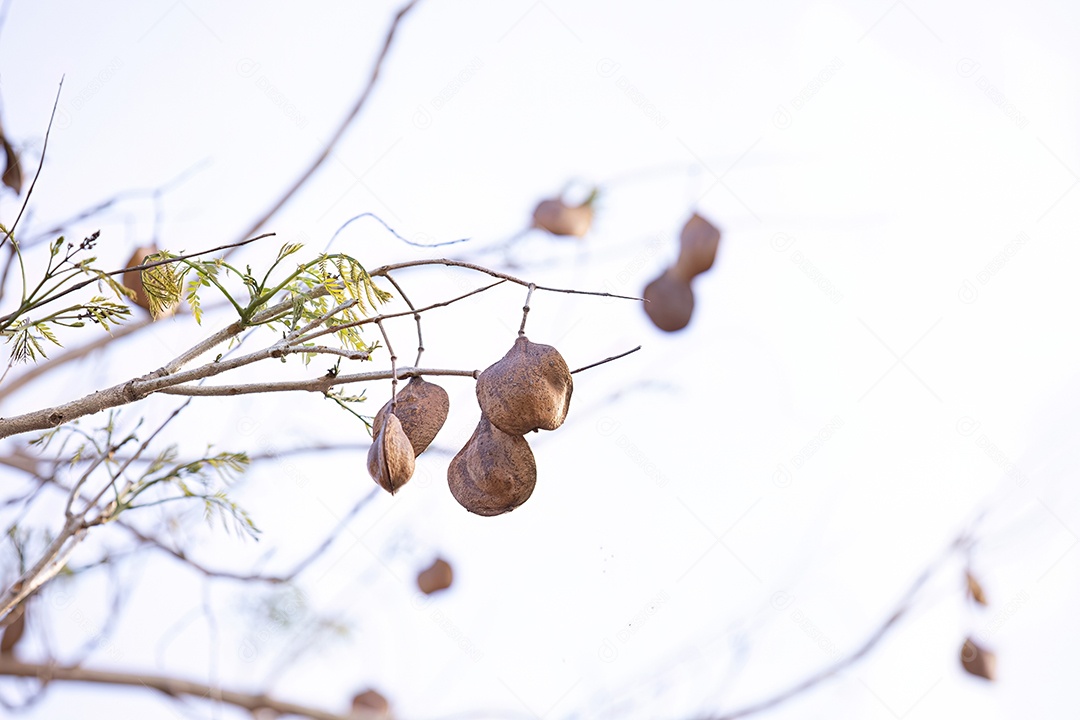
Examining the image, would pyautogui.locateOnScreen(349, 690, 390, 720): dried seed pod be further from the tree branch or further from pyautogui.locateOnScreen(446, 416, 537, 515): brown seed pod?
pyautogui.locateOnScreen(446, 416, 537, 515): brown seed pod

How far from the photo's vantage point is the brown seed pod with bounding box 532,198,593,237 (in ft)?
8.29

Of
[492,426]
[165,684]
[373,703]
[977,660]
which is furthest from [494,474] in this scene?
[977,660]

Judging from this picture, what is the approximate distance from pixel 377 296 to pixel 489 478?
0.83 ft

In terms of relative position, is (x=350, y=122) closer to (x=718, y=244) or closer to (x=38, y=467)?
(x=38, y=467)

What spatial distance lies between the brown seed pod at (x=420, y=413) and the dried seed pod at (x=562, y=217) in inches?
60.0

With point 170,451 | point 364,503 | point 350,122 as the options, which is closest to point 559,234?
point 350,122

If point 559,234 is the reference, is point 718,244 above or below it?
below

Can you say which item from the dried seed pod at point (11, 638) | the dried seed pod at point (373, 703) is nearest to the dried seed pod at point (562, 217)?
the dried seed pod at point (373, 703)

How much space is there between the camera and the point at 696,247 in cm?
270

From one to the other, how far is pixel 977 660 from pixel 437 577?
165 cm

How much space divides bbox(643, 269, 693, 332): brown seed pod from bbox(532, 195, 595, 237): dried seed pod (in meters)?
0.26

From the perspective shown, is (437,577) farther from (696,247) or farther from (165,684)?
(696,247)

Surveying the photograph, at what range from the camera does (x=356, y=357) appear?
94 centimetres

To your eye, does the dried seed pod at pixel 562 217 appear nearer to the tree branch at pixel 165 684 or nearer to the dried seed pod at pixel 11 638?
the tree branch at pixel 165 684
